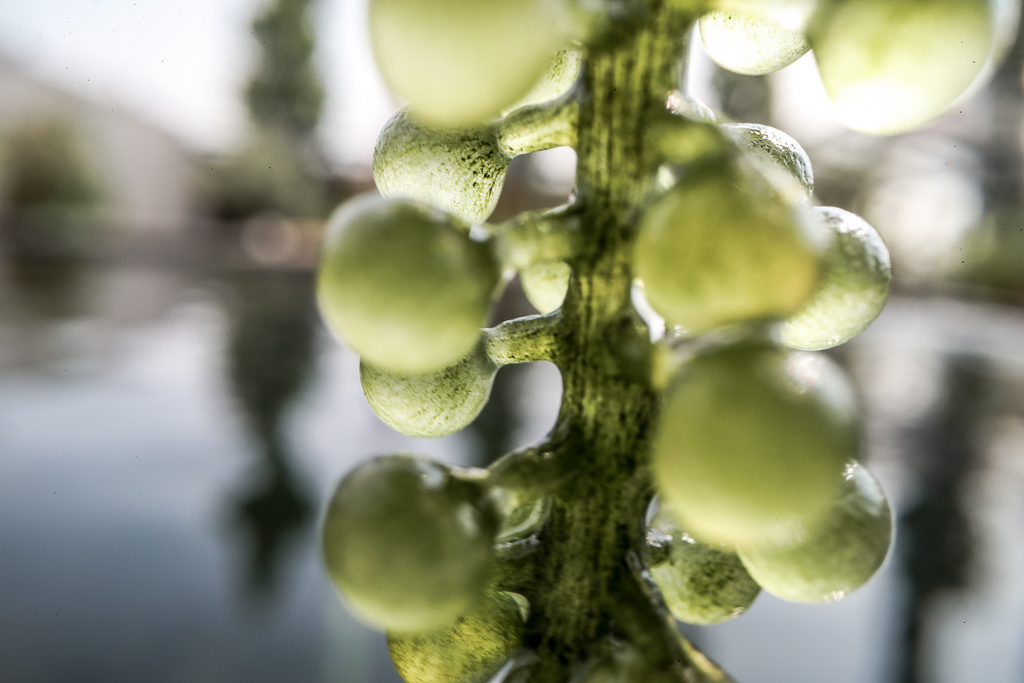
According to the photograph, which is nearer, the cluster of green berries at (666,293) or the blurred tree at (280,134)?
the cluster of green berries at (666,293)

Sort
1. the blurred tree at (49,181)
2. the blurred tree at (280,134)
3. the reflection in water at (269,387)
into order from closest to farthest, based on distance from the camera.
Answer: the reflection in water at (269,387), the blurred tree at (49,181), the blurred tree at (280,134)

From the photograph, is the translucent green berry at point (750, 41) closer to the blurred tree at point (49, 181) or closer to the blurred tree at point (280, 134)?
the blurred tree at point (49, 181)

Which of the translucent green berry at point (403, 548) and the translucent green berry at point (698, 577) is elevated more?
the translucent green berry at point (403, 548)

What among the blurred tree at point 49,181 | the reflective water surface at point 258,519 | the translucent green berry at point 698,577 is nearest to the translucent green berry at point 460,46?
the translucent green berry at point 698,577

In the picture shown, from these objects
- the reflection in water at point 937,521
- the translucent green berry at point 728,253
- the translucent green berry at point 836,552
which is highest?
the translucent green berry at point 728,253

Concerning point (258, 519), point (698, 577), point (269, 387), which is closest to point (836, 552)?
point (698, 577)

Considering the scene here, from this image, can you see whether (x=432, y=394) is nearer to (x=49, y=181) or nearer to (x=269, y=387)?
(x=269, y=387)

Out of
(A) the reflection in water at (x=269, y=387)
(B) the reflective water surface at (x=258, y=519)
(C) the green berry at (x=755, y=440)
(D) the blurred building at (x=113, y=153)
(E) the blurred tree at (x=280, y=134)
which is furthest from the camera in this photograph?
(E) the blurred tree at (x=280, y=134)

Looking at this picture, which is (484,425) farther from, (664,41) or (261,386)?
(664,41)
